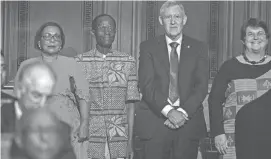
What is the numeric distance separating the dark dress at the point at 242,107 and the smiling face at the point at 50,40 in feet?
3.30

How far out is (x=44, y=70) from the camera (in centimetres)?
125

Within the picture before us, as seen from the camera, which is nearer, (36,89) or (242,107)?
(36,89)

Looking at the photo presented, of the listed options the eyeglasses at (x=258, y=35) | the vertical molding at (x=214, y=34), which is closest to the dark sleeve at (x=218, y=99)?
the eyeglasses at (x=258, y=35)

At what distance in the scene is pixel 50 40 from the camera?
2031 millimetres

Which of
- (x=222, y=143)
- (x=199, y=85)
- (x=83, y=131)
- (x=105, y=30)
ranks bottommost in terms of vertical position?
(x=222, y=143)

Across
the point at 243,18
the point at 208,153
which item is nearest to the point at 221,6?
the point at 243,18

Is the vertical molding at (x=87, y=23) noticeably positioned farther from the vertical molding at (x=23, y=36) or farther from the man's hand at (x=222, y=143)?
the man's hand at (x=222, y=143)

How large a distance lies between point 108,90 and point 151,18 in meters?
1.39

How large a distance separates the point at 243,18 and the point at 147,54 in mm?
1681

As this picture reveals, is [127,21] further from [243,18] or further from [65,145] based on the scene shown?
[65,145]

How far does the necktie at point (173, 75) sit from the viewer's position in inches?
99.4

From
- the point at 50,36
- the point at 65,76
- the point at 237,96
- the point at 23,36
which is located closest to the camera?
the point at 65,76

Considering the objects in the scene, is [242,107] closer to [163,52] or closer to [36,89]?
[163,52]

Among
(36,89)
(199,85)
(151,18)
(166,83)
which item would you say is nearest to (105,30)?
(166,83)
